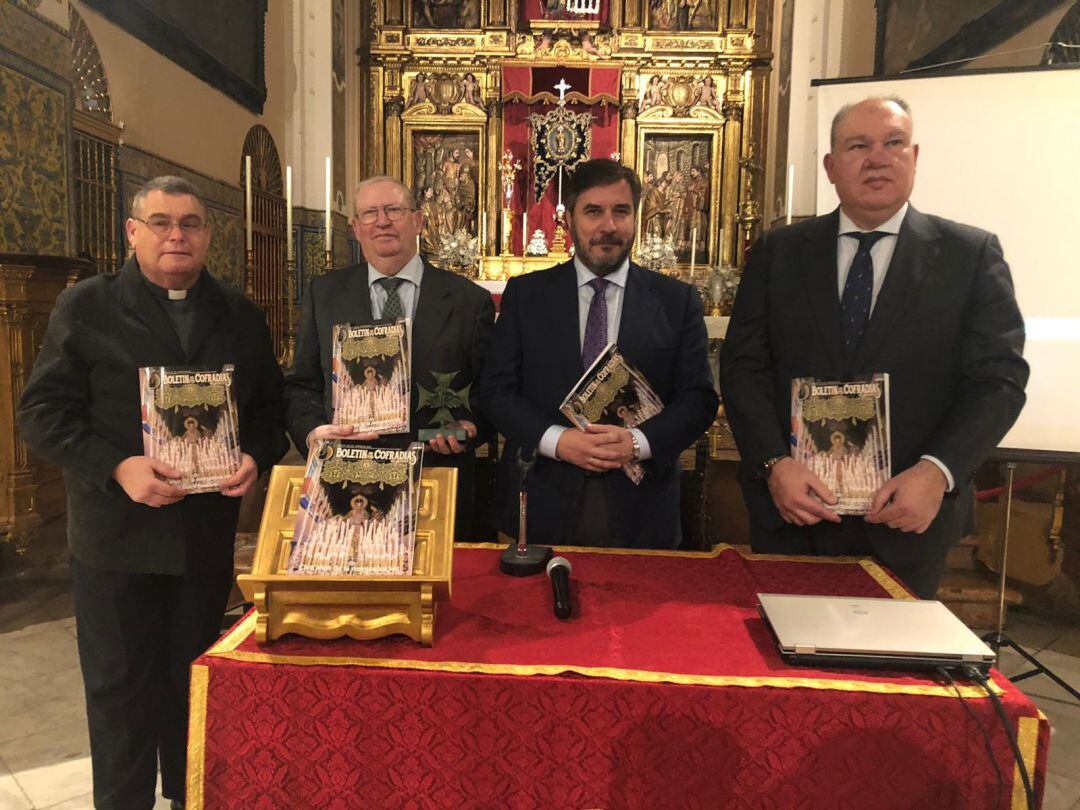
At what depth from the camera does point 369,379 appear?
1.82 metres

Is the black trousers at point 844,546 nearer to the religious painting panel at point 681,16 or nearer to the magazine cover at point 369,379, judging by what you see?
the magazine cover at point 369,379

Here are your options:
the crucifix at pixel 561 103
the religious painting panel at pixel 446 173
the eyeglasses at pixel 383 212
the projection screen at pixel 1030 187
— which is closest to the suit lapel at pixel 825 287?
the projection screen at pixel 1030 187

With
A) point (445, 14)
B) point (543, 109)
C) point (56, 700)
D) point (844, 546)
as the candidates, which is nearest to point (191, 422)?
point (844, 546)

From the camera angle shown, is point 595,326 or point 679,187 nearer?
point 595,326

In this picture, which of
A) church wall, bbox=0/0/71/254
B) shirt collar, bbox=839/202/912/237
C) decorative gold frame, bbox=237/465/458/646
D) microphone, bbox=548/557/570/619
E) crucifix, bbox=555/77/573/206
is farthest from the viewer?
crucifix, bbox=555/77/573/206

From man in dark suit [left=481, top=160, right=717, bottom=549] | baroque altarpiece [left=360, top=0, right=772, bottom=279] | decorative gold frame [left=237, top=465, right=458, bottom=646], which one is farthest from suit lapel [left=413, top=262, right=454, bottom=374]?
baroque altarpiece [left=360, top=0, right=772, bottom=279]

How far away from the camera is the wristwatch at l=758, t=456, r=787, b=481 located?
177 cm

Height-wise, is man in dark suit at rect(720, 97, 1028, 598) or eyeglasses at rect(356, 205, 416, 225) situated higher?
eyeglasses at rect(356, 205, 416, 225)

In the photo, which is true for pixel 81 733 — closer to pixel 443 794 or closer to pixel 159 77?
pixel 443 794

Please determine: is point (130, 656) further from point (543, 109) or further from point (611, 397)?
point (543, 109)

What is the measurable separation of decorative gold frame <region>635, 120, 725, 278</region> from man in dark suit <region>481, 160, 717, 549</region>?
6.72m

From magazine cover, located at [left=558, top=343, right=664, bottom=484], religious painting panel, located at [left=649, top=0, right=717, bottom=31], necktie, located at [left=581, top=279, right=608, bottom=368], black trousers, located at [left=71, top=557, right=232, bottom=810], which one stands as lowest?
black trousers, located at [left=71, top=557, right=232, bottom=810]

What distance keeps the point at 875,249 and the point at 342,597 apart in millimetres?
1491

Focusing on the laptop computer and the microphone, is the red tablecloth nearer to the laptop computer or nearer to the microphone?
the laptop computer
